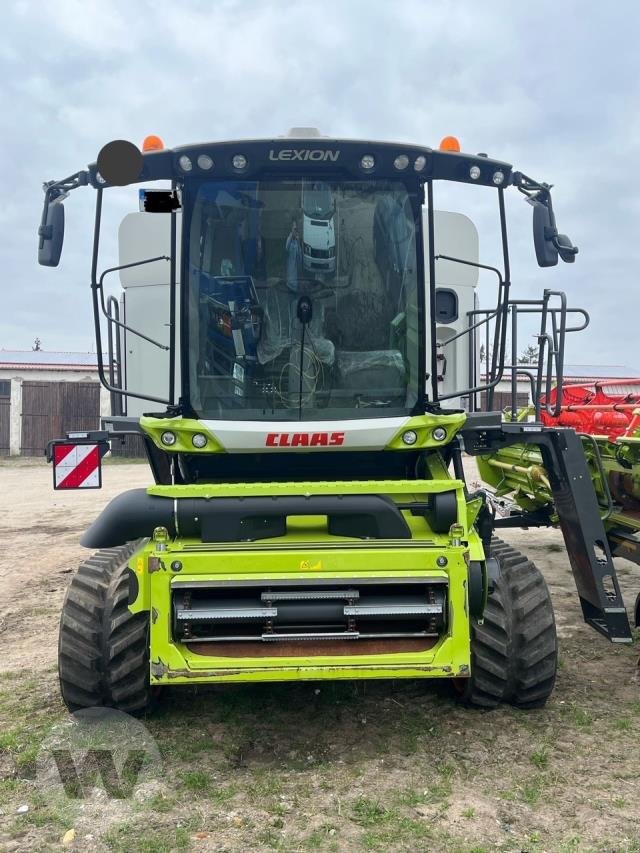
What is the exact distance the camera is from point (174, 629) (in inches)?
129

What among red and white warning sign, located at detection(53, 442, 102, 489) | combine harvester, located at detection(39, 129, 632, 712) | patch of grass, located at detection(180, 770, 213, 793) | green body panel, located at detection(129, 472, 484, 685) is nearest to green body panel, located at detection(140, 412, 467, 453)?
combine harvester, located at detection(39, 129, 632, 712)

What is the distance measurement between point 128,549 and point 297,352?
1517 millimetres

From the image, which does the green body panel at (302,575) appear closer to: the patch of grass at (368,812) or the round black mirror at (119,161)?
the patch of grass at (368,812)

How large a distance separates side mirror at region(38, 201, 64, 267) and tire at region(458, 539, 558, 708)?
278cm

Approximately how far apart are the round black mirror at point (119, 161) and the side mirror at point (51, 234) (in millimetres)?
546

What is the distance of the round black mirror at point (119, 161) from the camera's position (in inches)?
129

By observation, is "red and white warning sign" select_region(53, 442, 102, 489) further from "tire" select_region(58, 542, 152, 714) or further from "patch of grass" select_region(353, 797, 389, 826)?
"patch of grass" select_region(353, 797, 389, 826)

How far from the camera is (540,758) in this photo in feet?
10.7

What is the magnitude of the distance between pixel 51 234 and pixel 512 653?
10.3 feet

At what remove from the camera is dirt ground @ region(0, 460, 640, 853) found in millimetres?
2715

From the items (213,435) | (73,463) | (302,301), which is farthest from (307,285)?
(73,463)

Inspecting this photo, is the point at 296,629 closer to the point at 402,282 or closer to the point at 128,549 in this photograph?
the point at 128,549

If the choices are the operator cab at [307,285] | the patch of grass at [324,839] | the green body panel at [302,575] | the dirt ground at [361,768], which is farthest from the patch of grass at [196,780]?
the operator cab at [307,285]

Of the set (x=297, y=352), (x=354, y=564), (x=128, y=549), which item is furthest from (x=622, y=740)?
(x=128, y=549)
